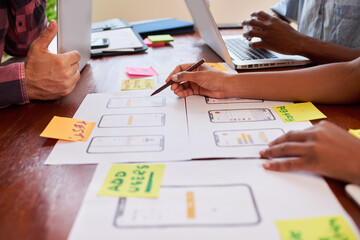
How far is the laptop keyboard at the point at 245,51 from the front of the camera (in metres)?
1.04

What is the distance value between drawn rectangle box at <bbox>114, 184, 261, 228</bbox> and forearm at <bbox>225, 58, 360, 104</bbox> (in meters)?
0.36

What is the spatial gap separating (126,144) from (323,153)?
353mm

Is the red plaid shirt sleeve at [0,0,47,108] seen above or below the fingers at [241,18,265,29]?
above

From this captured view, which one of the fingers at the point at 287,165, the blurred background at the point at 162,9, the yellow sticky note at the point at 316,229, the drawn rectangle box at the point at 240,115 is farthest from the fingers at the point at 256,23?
the blurred background at the point at 162,9

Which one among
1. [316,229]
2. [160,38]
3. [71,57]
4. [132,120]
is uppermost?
[160,38]

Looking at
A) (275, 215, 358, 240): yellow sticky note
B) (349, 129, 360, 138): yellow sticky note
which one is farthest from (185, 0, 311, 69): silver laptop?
(275, 215, 358, 240): yellow sticky note

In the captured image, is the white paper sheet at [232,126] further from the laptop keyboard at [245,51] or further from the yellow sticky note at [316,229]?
the laptop keyboard at [245,51]

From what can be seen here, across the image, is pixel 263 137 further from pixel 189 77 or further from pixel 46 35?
pixel 46 35

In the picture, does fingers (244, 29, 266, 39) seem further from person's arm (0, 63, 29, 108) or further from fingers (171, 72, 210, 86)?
person's arm (0, 63, 29, 108)

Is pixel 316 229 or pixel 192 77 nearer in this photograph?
pixel 316 229

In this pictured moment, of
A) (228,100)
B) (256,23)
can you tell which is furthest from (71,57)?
(256,23)

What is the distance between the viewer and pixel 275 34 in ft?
3.30

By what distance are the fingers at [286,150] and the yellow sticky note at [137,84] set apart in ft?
1.47

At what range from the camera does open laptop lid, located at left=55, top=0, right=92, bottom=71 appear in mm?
780
